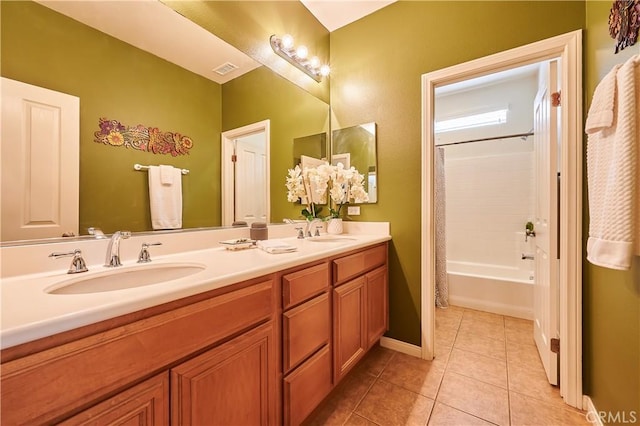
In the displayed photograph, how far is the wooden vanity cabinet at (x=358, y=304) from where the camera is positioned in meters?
1.37

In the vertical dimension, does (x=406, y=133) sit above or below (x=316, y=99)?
below

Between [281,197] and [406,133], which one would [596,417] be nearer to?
[406,133]

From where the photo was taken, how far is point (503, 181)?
3184mm

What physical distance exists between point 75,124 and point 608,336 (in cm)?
242

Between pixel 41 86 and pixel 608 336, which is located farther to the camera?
pixel 608 336

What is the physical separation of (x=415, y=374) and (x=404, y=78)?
206 centimetres

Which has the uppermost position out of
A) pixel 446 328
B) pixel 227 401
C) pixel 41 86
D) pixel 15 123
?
pixel 41 86

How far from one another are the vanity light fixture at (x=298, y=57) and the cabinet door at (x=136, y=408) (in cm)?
199

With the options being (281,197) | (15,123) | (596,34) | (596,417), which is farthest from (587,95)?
(15,123)

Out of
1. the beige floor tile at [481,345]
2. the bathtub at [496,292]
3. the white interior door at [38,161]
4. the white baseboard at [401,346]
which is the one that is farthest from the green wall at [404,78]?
the white interior door at [38,161]

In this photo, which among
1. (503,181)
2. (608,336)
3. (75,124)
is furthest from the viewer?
(503,181)

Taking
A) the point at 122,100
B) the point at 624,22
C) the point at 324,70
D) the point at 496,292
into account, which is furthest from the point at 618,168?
the point at 496,292

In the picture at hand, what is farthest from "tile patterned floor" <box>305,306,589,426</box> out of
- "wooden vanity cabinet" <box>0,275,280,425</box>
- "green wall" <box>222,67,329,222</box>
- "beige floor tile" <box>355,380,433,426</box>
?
"green wall" <box>222,67,329,222</box>

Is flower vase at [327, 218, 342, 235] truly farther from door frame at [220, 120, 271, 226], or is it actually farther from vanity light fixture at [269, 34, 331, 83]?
vanity light fixture at [269, 34, 331, 83]
